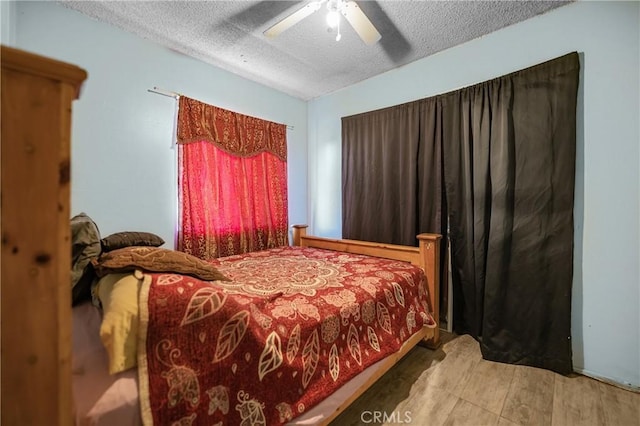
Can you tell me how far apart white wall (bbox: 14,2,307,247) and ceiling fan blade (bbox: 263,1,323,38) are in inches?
49.6

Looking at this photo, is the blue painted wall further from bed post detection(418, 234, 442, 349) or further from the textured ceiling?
bed post detection(418, 234, 442, 349)

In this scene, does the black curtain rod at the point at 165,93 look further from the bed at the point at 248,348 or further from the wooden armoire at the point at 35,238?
the wooden armoire at the point at 35,238

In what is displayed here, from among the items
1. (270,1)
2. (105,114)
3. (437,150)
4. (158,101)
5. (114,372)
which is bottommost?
(114,372)

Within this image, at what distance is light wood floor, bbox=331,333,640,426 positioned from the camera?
136cm

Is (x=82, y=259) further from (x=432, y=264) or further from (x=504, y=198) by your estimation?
(x=504, y=198)

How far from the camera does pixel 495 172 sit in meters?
1.98

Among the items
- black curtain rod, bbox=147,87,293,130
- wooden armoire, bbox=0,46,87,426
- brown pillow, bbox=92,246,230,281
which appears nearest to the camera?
wooden armoire, bbox=0,46,87,426

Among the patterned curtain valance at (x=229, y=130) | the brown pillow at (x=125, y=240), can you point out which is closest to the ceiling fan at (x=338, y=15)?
the patterned curtain valance at (x=229, y=130)

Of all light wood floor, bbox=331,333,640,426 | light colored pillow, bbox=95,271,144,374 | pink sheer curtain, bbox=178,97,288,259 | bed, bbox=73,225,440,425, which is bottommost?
light wood floor, bbox=331,333,640,426

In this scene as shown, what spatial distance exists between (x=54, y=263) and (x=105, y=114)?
207 centimetres

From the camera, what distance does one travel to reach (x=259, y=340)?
3.19 feet

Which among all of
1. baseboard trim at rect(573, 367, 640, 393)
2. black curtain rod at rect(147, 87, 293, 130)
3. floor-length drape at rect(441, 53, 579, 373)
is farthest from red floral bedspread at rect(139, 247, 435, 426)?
black curtain rod at rect(147, 87, 293, 130)

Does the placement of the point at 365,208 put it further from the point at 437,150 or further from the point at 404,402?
the point at 404,402

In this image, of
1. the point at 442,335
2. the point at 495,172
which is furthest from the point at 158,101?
the point at 442,335
